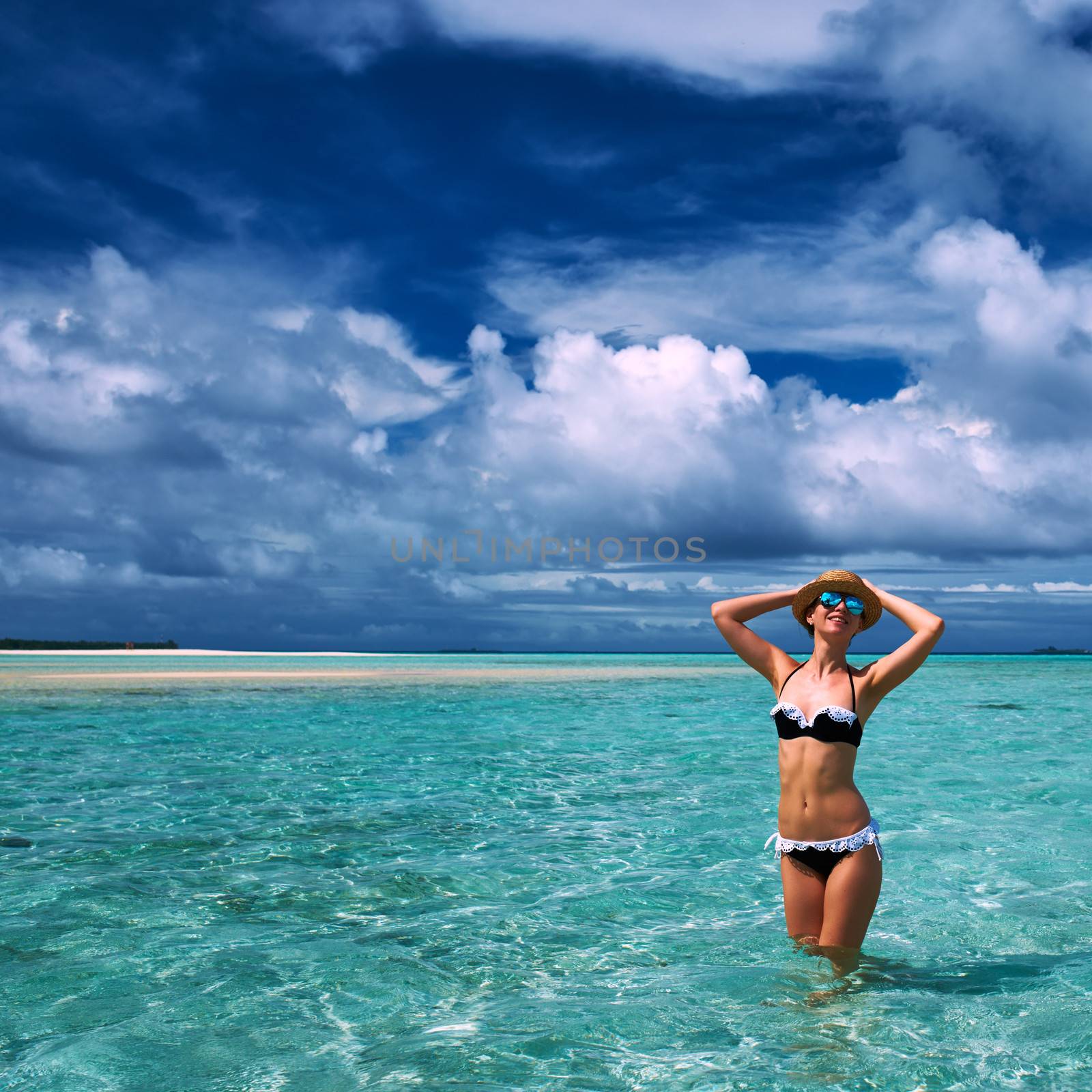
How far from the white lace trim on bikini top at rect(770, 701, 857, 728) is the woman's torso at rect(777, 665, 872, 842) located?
3 cm

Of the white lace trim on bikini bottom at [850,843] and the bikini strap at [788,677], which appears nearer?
the white lace trim on bikini bottom at [850,843]

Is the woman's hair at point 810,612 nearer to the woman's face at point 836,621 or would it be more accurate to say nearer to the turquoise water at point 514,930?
the woman's face at point 836,621

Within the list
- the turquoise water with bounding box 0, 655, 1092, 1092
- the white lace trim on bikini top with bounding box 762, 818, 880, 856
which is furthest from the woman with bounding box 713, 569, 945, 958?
the turquoise water with bounding box 0, 655, 1092, 1092

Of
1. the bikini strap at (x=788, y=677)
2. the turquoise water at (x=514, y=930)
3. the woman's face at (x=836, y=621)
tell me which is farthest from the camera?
the bikini strap at (x=788, y=677)

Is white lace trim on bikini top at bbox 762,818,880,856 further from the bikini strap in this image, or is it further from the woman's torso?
the bikini strap

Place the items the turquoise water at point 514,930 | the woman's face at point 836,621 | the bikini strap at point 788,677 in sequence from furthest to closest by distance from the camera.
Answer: the bikini strap at point 788,677
the woman's face at point 836,621
the turquoise water at point 514,930

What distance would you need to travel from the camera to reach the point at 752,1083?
4781 mm

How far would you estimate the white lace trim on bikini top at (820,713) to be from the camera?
5203mm

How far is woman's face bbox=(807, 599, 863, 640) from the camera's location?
529 centimetres

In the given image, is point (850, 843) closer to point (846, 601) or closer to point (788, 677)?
point (788, 677)

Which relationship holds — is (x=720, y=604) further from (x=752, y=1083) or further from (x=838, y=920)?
(x=752, y=1083)

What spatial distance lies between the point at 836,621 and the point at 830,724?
610mm

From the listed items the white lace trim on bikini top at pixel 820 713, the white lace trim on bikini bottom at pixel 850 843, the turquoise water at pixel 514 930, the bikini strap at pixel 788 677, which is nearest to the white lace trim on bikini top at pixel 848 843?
the white lace trim on bikini bottom at pixel 850 843

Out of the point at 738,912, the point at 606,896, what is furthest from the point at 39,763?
the point at 738,912
